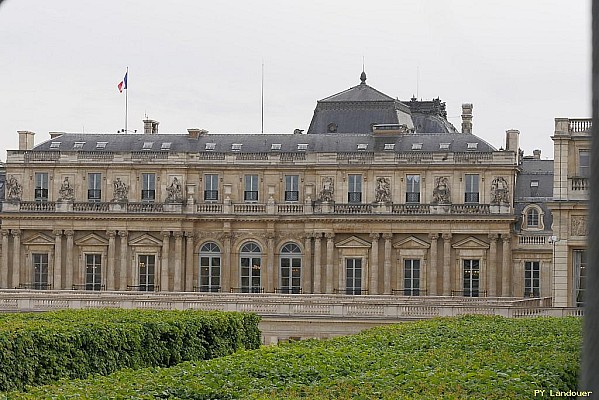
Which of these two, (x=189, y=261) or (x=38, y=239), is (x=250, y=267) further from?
(x=38, y=239)

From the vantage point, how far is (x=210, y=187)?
63688 mm

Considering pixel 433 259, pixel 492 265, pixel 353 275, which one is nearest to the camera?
pixel 492 265

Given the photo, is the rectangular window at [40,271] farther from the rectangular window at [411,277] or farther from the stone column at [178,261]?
the rectangular window at [411,277]

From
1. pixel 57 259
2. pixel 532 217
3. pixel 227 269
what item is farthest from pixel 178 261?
pixel 532 217

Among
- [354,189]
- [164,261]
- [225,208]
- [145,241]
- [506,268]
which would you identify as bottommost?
[506,268]

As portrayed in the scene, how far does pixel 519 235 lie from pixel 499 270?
209 cm

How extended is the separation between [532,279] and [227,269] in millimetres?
14610

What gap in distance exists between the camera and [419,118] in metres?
77.0

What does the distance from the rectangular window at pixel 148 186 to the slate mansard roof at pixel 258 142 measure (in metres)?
1.57

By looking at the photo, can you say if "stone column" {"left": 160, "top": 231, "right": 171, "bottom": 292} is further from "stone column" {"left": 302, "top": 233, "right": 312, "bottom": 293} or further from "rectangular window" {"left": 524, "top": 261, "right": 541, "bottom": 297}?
"rectangular window" {"left": 524, "top": 261, "right": 541, "bottom": 297}

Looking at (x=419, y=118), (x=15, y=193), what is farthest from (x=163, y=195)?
(x=419, y=118)

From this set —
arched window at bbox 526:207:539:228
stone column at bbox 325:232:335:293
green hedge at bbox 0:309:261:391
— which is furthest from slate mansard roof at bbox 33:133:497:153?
green hedge at bbox 0:309:261:391

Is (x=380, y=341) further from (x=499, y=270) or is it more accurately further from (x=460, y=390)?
(x=499, y=270)

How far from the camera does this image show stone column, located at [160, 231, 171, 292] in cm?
6216
